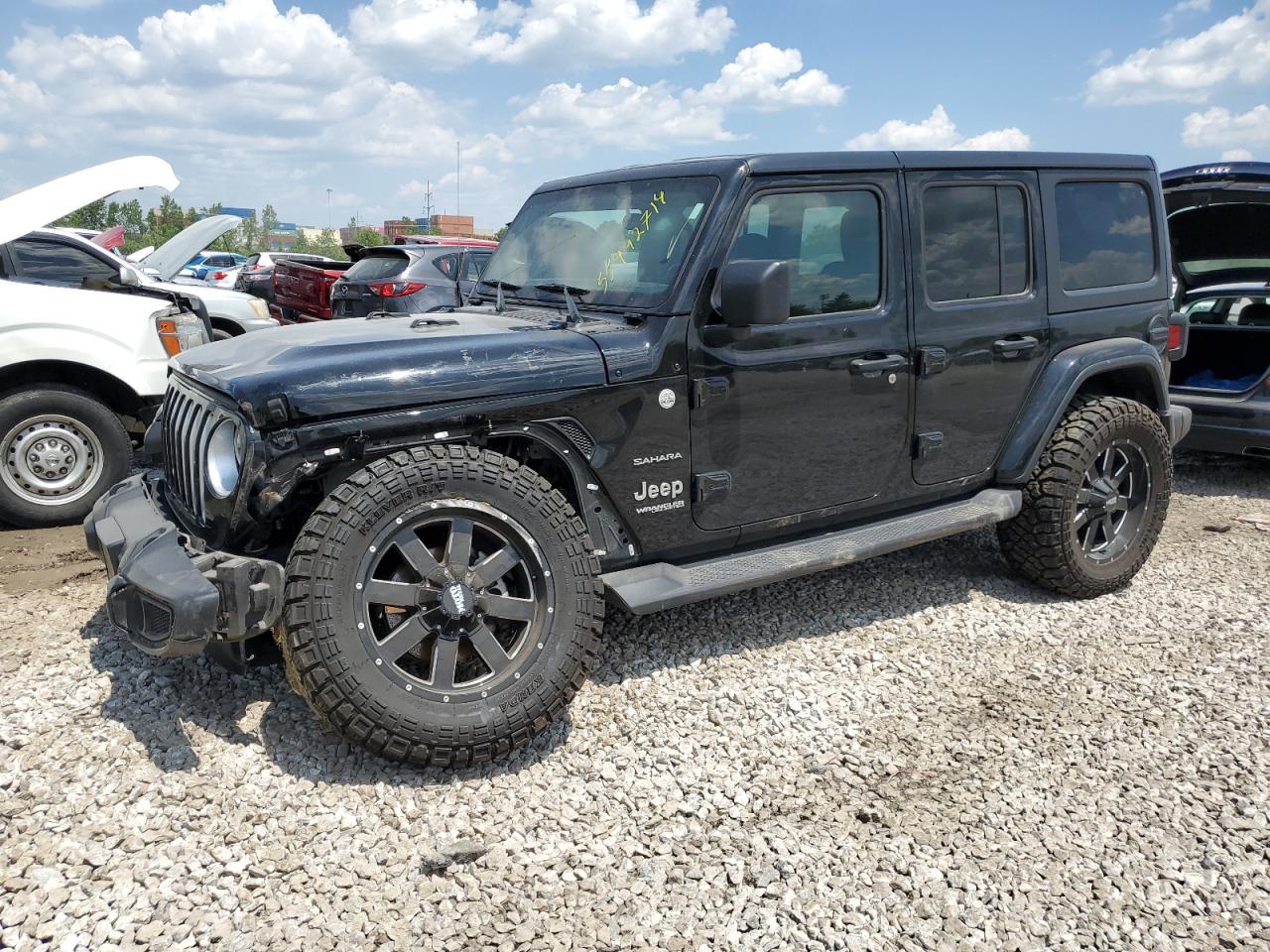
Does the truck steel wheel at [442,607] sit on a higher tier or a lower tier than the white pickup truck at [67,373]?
lower

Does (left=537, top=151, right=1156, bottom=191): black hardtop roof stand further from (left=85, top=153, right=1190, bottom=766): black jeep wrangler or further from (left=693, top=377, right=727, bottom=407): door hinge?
(left=693, top=377, right=727, bottom=407): door hinge

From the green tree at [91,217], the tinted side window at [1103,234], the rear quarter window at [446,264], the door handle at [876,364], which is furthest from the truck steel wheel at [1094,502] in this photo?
the green tree at [91,217]

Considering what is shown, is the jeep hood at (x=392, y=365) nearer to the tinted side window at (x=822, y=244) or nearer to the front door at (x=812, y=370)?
the front door at (x=812, y=370)

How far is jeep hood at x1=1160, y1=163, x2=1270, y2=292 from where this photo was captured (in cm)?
679

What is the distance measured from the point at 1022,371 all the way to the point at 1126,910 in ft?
8.31

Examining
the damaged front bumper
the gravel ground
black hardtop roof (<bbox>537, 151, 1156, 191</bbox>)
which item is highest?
black hardtop roof (<bbox>537, 151, 1156, 191</bbox>)

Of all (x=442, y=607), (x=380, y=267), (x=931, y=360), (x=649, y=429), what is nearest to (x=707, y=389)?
(x=649, y=429)

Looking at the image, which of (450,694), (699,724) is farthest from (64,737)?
(699,724)

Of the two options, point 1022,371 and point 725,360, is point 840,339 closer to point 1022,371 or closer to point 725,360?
point 725,360

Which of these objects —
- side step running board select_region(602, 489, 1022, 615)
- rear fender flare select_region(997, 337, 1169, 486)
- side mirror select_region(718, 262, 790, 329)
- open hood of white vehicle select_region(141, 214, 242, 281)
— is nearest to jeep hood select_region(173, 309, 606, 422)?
side mirror select_region(718, 262, 790, 329)

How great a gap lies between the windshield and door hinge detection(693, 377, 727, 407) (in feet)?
1.16

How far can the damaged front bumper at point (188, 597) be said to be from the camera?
275cm

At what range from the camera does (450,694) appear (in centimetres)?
303

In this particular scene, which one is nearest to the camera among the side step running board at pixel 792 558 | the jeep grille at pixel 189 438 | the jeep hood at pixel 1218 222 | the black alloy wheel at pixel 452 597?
the black alloy wheel at pixel 452 597
